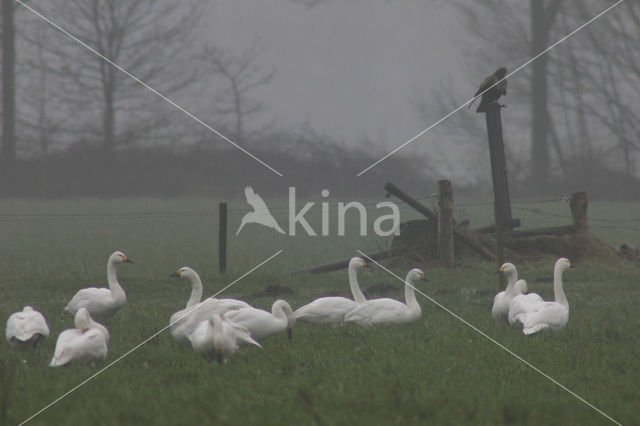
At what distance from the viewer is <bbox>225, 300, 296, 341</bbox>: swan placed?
7883 millimetres

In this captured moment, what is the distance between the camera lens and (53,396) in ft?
18.6

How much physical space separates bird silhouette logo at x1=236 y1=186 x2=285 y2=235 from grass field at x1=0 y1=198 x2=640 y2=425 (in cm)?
510

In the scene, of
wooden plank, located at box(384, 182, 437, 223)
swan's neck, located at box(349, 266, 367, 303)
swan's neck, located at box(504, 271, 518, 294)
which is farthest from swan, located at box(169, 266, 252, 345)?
wooden plank, located at box(384, 182, 437, 223)

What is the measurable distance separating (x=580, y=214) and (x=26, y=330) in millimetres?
12715

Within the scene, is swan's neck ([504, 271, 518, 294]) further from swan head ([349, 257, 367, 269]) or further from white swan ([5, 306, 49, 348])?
white swan ([5, 306, 49, 348])

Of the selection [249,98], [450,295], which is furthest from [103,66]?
[450,295]

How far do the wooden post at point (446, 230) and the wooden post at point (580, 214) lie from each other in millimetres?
3211

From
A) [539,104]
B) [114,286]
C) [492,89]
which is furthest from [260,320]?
[539,104]

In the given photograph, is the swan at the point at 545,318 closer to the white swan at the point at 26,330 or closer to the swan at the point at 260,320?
the swan at the point at 260,320

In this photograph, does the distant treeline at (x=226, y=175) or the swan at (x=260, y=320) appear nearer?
the swan at (x=260, y=320)

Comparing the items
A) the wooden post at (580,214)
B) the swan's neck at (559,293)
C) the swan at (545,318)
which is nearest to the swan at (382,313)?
the swan at (545,318)

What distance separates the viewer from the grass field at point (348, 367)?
17.0ft

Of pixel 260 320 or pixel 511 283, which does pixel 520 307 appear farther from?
pixel 260 320

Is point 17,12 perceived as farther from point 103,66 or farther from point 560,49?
point 560,49
